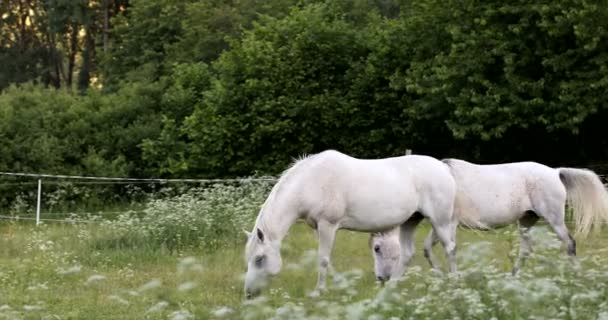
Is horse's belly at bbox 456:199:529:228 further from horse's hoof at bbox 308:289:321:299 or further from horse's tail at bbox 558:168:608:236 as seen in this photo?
horse's hoof at bbox 308:289:321:299

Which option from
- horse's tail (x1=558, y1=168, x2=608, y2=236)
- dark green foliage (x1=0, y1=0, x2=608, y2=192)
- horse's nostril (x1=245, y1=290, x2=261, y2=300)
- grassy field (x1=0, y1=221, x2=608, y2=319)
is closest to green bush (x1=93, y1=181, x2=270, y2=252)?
grassy field (x1=0, y1=221, x2=608, y2=319)

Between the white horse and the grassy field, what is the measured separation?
0.41 meters

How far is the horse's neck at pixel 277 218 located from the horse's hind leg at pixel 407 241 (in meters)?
1.35

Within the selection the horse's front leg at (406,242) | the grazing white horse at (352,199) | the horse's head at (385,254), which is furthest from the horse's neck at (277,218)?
the horse's front leg at (406,242)

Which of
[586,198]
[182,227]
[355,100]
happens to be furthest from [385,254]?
[355,100]

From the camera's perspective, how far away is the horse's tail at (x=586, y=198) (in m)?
11.4

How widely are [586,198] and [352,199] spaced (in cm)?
314

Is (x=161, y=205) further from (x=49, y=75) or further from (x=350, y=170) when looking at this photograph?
(x=49, y=75)

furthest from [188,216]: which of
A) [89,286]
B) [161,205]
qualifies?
[89,286]

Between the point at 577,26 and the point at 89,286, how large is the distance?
41.2ft

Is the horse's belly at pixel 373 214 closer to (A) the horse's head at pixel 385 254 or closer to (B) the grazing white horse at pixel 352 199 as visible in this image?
(B) the grazing white horse at pixel 352 199

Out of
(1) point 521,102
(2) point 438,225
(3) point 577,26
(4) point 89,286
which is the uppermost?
(3) point 577,26

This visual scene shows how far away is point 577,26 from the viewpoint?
1933cm

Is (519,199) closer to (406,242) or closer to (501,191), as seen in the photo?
(501,191)
